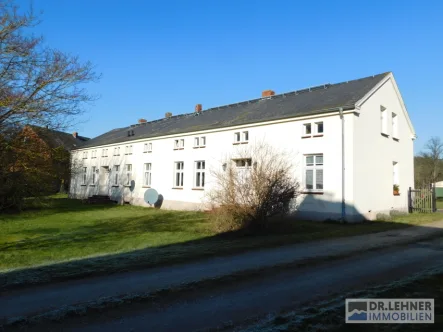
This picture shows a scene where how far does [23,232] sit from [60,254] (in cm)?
638

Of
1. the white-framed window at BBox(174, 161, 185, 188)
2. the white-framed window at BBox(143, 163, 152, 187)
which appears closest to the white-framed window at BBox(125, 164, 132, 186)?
the white-framed window at BBox(143, 163, 152, 187)

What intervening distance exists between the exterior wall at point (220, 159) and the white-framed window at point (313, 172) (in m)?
Answer: 0.28

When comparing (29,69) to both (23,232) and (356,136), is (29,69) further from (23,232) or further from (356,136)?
(356,136)

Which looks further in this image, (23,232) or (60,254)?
(23,232)

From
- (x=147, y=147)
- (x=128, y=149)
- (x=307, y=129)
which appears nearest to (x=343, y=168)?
(x=307, y=129)

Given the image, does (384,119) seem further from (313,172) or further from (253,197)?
(253,197)

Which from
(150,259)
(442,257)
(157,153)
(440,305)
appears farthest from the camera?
(157,153)

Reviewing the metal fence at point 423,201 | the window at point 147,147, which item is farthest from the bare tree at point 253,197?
Result: the window at point 147,147

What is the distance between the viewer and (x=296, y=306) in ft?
15.8

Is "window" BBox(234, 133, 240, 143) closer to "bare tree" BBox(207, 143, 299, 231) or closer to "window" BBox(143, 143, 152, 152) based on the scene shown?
"bare tree" BBox(207, 143, 299, 231)

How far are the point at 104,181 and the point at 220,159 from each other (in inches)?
695

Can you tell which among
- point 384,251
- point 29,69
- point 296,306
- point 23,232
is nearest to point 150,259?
point 296,306

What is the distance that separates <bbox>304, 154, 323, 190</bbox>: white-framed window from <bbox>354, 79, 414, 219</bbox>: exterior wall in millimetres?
1737

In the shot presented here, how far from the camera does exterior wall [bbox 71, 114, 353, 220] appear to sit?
54.6ft
